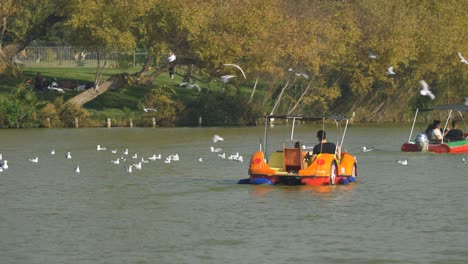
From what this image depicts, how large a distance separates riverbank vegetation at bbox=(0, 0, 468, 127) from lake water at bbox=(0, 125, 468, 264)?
22.9 metres

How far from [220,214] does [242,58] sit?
45.5 meters

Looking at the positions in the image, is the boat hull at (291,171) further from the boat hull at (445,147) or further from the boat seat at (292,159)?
the boat hull at (445,147)

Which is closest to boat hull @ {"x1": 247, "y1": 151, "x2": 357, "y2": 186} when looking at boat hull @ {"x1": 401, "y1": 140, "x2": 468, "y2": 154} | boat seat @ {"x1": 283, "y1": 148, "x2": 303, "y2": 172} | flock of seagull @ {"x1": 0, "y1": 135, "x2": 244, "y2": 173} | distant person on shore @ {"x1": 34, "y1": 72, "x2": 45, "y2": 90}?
boat seat @ {"x1": 283, "y1": 148, "x2": 303, "y2": 172}

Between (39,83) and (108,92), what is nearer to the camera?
(39,83)

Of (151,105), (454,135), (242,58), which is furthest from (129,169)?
(242,58)

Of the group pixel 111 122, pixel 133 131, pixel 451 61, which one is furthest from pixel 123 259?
pixel 451 61

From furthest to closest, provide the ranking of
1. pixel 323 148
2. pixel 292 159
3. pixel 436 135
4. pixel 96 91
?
pixel 96 91 → pixel 436 135 → pixel 323 148 → pixel 292 159

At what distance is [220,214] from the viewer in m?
29.2

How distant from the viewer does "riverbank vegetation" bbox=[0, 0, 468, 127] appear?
70375 millimetres

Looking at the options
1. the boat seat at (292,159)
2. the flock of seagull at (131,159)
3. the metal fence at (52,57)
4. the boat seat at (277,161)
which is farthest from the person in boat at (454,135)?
the metal fence at (52,57)

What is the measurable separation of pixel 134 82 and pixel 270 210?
151 ft

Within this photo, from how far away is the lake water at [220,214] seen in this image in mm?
23703

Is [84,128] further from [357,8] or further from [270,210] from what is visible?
[270,210]

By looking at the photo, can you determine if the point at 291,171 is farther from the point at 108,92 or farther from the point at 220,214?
the point at 108,92
